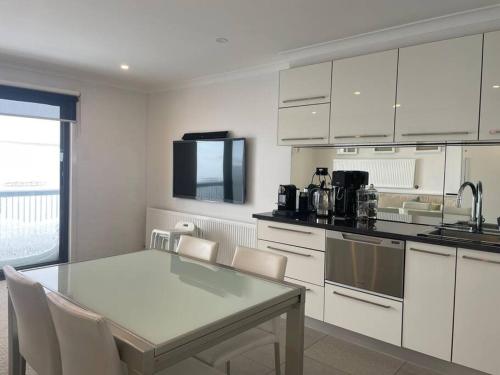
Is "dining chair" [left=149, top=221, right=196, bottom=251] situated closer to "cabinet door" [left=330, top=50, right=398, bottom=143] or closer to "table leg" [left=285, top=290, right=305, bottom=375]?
"cabinet door" [left=330, top=50, right=398, bottom=143]

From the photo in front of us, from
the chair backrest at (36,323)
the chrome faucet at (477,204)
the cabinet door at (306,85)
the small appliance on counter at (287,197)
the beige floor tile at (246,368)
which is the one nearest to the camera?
the chair backrest at (36,323)

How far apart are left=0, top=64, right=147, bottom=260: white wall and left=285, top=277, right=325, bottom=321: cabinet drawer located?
313cm

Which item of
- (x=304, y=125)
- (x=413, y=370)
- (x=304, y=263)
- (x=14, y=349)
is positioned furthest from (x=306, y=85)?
(x=14, y=349)

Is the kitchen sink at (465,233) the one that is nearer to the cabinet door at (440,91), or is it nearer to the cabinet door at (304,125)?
the cabinet door at (440,91)

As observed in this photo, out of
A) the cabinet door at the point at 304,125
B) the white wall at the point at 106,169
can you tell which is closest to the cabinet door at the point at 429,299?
the cabinet door at the point at 304,125

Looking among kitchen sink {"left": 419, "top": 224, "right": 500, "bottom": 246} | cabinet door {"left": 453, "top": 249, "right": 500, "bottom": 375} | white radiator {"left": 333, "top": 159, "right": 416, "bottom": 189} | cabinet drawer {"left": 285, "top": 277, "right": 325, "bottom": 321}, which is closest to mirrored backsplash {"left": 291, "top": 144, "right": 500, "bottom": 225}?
white radiator {"left": 333, "top": 159, "right": 416, "bottom": 189}

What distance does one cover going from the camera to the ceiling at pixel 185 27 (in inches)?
97.4

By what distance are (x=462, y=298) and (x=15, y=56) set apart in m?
4.56

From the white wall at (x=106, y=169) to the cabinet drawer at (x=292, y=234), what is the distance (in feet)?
8.77

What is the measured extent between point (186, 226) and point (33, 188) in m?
1.89

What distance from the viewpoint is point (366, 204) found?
3.10 metres

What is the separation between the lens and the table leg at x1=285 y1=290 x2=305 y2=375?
1.80m

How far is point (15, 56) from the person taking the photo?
378cm

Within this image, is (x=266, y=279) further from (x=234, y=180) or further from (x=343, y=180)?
(x=234, y=180)
